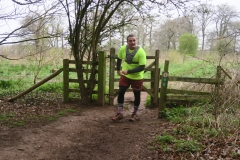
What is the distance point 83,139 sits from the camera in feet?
13.6

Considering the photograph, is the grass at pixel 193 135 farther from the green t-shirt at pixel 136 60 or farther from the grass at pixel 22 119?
the grass at pixel 22 119

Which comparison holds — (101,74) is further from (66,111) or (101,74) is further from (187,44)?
(187,44)

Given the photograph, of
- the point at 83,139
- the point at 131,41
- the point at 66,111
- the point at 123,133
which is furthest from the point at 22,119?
the point at 131,41

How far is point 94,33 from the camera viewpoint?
6.61m

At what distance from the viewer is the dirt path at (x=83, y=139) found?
3.43 meters

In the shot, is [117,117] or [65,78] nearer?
[117,117]

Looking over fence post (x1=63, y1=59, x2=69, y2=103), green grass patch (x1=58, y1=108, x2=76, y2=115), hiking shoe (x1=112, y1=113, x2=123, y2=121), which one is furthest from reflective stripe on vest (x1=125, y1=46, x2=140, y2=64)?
fence post (x1=63, y1=59, x2=69, y2=103)

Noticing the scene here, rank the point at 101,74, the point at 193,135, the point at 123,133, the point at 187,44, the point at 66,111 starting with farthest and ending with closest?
the point at 187,44
the point at 101,74
the point at 66,111
the point at 123,133
the point at 193,135

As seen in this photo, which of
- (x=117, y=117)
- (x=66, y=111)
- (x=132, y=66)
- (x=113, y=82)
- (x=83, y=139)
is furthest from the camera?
(x=113, y=82)

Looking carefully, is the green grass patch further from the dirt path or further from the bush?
the bush

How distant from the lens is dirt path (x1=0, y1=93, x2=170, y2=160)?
3.43 meters

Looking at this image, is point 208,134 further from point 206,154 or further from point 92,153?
point 92,153

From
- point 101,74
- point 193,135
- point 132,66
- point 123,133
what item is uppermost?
point 132,66

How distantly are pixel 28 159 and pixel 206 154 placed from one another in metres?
2.61
